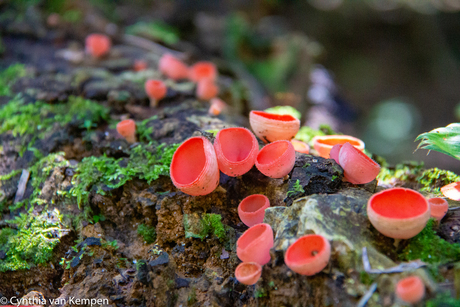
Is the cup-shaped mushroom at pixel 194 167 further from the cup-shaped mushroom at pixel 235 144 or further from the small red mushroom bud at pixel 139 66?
the small red mushroom bud at pixel 139 66

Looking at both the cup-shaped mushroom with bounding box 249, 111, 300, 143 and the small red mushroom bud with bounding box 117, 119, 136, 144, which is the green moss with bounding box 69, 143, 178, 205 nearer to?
the small red mushroom bud with bounding box 117, 119, 136, 144

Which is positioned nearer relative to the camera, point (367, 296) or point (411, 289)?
point (411, 289)

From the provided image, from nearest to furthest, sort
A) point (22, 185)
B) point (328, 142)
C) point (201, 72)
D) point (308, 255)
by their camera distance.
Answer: point (308, 255)
point (328, 142)
point (22, 185)
point (201, 72)

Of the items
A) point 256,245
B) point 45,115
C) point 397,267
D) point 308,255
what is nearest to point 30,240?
point 45,115

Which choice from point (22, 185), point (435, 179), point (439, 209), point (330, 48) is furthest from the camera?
point (330, 48)

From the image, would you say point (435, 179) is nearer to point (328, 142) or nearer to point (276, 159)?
point (328, 142)

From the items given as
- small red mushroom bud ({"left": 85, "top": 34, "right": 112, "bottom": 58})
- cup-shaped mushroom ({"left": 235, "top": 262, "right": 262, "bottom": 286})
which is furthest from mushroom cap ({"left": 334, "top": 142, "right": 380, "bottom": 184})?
small red mushroom bud ({"left": 85, "top": 34, "right": 112, "bottom": 58})

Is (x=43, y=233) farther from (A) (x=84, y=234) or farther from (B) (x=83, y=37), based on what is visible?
(B) (x=83, y=37)
